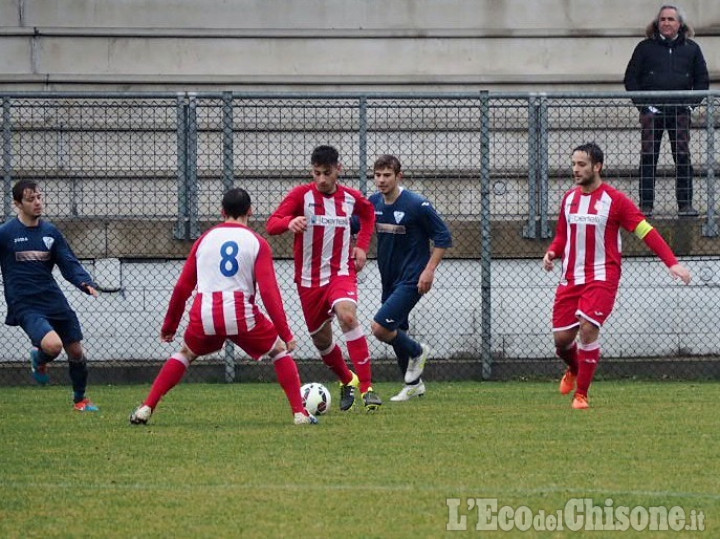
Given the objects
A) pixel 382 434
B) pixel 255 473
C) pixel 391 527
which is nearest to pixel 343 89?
pixel 382 434

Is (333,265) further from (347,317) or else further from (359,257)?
(347,317)

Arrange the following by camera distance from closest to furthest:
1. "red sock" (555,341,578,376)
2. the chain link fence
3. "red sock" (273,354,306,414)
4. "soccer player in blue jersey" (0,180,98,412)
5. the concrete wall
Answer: "red sock" (273,354,306,414) → "soccer player in blue jersey" (0,180,98,412) → "red sock" (555,341,578,376) → the chain link fence → the concrete wall

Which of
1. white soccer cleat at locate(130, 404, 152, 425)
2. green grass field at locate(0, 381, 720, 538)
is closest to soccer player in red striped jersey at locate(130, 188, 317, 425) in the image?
white soccer cleat at locate(130, 404, 152, 425)

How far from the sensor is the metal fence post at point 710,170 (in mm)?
15484

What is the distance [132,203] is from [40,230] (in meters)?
3.41

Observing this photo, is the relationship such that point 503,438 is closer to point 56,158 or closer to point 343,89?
point 56,158

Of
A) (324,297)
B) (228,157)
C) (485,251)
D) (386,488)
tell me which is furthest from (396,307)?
(386,488)

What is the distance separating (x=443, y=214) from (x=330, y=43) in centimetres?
355

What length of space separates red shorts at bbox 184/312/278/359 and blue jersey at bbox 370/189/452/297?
238 centimetres

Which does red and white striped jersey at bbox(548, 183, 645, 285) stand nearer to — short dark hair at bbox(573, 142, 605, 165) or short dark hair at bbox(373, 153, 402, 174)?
short dark hair at bbox(573, 142, 605, 165)

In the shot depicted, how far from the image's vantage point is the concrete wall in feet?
60.2

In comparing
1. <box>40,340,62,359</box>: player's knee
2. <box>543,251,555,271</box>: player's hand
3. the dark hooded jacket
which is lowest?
<box>40,340,62,359</box>: player's knee

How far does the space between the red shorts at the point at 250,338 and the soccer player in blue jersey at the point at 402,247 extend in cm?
223

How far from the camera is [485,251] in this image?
51.9ft
